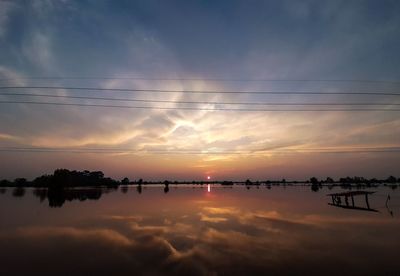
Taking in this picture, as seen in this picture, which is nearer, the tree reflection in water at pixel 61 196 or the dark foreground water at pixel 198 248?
the dark foreground water at pixel 198 248

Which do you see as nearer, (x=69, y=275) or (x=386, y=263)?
(x=69, y=275)

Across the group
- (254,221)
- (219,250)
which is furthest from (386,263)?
(254,221)

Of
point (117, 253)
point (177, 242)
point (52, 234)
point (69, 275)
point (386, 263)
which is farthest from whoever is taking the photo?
point (52, 234)

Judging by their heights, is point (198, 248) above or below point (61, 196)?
below

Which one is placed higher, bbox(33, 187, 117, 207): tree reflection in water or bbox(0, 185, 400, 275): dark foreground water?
bbox(33, 187, 117, 207): tree reflection in water

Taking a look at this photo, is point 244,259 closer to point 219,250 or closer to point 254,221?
point 219,250

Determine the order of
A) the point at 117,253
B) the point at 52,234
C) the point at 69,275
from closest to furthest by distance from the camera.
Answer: the point at 69,275, the point at 117,253, the point at 52,234

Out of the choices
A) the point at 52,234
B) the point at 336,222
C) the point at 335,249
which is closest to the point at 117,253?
the point at 52,234

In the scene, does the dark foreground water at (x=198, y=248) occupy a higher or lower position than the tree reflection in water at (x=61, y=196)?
lower

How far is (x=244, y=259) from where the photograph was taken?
826 inches

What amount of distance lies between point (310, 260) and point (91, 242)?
2032 centimetres

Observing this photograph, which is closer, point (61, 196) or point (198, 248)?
point (198, 248)

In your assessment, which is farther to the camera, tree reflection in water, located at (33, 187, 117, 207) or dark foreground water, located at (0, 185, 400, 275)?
tree reflection in water, located at (33, 187, 117, 207)

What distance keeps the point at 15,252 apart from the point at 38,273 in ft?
24.9
